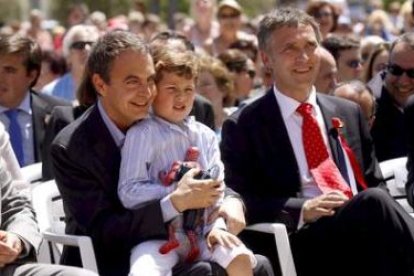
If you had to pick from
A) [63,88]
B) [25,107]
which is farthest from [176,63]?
[63,88]

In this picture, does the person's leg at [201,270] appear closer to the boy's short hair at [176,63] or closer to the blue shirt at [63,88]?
the boy's short hair at [176,63]

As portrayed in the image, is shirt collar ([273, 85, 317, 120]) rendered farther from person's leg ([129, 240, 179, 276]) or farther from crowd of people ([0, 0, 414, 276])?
person's leg ([129, 240, 179, 276])

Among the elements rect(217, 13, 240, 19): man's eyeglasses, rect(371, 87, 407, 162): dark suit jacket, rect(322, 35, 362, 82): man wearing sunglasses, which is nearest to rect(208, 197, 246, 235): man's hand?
rect(371, 87, 407, 162): dark suit jacket

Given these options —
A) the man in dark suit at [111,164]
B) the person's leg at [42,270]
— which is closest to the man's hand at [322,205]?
the man in dark suit at [111,164]

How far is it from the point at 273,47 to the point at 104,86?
3.91ft

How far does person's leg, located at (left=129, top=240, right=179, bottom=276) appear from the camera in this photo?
518 centimetres

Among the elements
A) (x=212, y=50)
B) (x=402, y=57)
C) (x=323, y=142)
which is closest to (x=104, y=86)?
(x=323, y=142)

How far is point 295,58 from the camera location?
20.7ft

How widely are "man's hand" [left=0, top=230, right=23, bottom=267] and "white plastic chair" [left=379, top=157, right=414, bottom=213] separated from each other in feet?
8.45

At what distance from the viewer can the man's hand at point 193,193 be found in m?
5.27

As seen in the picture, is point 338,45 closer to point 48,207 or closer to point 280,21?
point 280,21

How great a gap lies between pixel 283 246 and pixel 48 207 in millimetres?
1307

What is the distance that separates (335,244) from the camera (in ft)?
19.5

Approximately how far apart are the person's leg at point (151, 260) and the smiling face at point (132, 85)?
62cm
